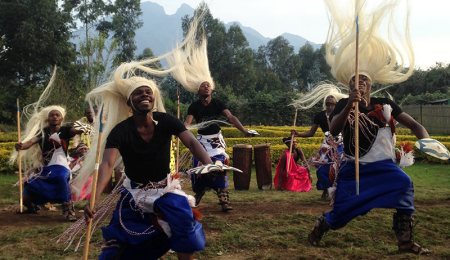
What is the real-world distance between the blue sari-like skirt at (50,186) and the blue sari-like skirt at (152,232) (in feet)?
12.0

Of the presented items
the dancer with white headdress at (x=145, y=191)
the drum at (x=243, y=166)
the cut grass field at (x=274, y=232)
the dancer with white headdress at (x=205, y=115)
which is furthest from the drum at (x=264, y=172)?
the dancer with white headdress at (x=145, y=191)

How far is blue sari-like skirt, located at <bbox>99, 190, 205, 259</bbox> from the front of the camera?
3980 mm

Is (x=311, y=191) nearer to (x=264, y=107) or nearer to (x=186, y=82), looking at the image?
(x=186, y=82)

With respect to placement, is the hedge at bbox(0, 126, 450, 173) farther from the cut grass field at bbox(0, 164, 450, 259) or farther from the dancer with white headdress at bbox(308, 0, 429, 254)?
the dancer with white headdress at bbox(308, 0, 429, 254)

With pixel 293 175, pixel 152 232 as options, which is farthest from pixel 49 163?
pixel 293 175

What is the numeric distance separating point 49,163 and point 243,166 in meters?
4.13

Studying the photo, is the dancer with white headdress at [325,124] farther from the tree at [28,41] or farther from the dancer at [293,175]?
the tree at [28,41]

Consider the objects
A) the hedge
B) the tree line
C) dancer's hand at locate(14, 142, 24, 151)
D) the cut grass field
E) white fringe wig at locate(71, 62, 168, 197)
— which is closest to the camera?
white fringe wig at locate(71, 62, 168, 197)

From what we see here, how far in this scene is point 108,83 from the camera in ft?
15.8

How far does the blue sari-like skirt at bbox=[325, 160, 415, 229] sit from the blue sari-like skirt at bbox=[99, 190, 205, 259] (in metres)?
1.83

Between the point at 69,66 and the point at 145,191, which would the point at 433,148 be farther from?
the point at 69,66

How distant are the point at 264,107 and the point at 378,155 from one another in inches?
1076

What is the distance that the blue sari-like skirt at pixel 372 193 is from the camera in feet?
16.8

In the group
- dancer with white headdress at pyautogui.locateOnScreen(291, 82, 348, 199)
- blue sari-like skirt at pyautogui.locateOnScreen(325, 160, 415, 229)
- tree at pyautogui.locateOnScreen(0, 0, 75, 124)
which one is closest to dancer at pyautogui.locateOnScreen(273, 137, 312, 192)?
dancer with white headdress at pyautogui.locateOnScreen(291, 82, 348, 199)
